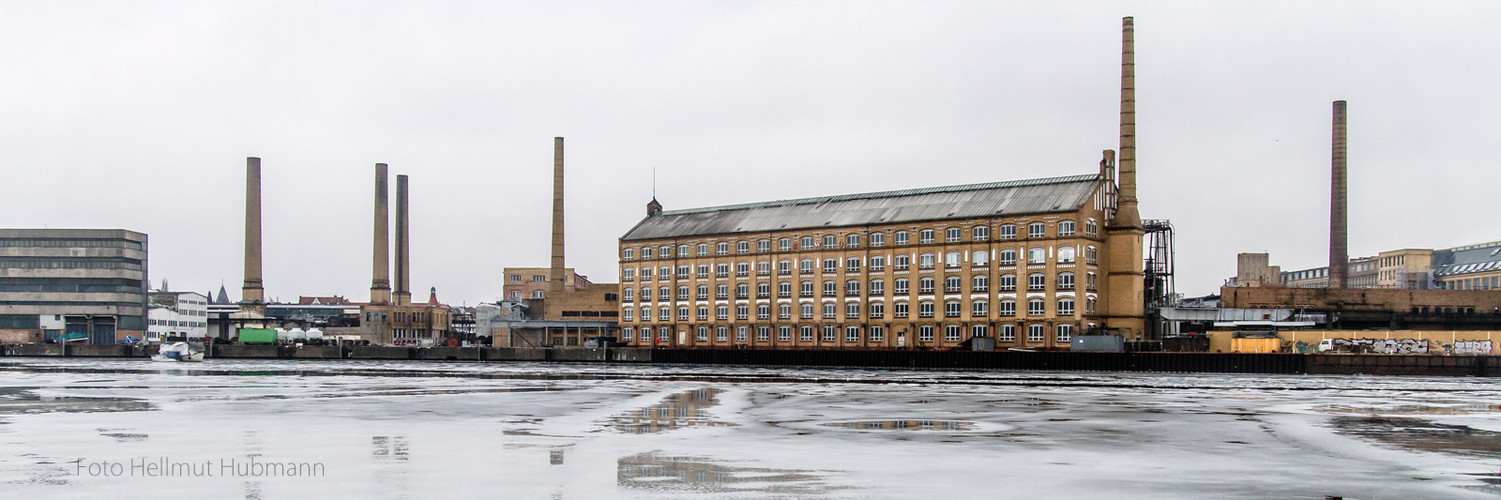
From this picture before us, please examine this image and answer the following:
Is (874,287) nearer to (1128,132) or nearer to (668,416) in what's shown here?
(1128,132)

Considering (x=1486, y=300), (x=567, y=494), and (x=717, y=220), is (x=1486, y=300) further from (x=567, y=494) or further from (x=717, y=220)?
(x=567, y=494)

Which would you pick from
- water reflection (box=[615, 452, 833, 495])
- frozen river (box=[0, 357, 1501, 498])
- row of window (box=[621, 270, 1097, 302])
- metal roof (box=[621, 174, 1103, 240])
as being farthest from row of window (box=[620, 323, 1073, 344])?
water reflection (box=[615, 452, 833, 495])

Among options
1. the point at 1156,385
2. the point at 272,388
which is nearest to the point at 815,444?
the point at 272,388

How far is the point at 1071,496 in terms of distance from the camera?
64.4ft

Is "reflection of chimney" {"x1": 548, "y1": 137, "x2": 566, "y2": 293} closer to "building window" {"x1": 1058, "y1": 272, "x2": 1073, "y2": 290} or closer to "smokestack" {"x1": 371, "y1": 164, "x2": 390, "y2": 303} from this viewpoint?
"smokestack" {"x1": 371, "y1": 164, "x2": 390, "y2": 303}

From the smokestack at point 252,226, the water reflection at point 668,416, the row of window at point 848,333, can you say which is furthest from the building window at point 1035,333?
the smokestack at point 252,226

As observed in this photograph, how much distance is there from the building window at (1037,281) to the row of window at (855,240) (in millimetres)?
3175

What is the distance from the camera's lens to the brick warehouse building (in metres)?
106

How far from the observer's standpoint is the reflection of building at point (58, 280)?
156750 millimetres

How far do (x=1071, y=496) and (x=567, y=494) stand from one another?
732 cm

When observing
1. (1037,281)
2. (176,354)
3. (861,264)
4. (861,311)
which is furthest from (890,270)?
(176,354)

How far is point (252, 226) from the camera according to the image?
6201 inches

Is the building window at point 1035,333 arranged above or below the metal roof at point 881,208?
below

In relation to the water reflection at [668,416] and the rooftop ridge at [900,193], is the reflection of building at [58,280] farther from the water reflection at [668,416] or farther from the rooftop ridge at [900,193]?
the water reflection at [668,416]
